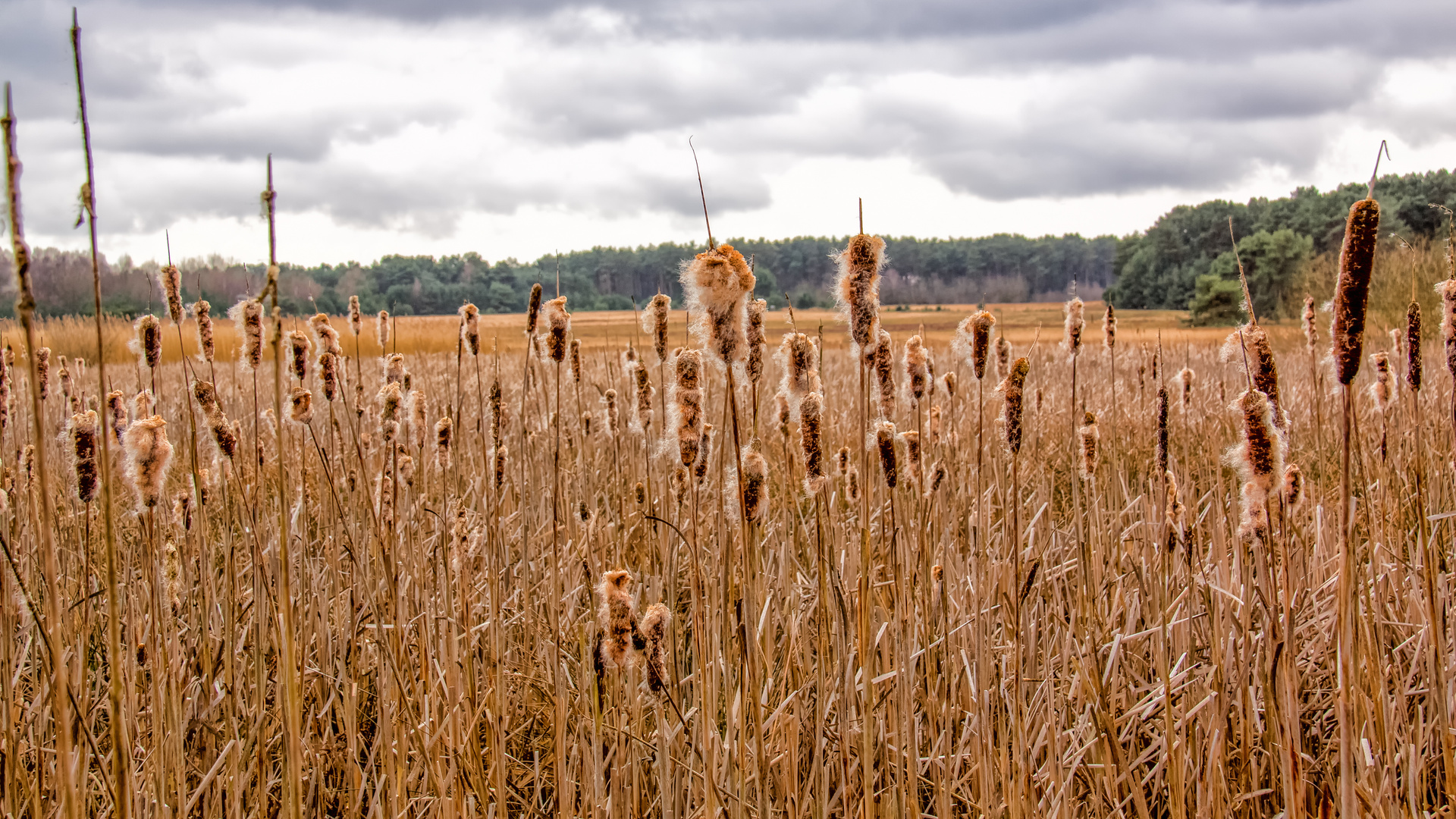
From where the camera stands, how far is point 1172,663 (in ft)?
7.64

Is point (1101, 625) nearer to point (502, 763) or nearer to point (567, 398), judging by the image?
point (502, 763)

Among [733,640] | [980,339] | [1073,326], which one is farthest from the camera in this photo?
[1073,326]

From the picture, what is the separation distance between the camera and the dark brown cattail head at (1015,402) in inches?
62.5

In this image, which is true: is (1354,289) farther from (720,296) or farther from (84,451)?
(84,451)

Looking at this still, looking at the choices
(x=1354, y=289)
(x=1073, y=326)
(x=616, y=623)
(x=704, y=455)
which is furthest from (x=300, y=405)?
(x=1073, y=326)

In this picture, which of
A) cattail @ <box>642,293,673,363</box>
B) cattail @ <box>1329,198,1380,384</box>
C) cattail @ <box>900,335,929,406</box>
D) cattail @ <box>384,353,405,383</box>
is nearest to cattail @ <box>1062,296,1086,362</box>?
A: cattail @ <box>900,335,929,406</box>

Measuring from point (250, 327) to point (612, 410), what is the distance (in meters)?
1.40

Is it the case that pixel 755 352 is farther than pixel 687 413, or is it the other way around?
pixel 687 413

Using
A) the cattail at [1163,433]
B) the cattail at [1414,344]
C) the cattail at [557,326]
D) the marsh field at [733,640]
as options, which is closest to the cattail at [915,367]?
the marsh field at [733,640]

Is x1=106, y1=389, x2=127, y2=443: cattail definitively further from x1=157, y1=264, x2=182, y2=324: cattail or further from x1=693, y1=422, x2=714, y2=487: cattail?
x1=693, y1=422, x2=714, y2=487: cattail

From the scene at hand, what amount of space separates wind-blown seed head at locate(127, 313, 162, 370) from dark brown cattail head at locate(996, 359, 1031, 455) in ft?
7.27

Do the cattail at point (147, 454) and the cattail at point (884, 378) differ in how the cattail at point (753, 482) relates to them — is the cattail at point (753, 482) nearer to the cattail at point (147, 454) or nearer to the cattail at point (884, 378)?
the cattail at point (884, 378)

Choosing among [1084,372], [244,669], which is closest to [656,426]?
[244,669]

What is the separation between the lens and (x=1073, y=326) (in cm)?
304
